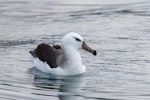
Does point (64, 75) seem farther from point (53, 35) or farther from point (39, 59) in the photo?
point (53, 35)

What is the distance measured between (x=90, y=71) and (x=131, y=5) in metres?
9.01

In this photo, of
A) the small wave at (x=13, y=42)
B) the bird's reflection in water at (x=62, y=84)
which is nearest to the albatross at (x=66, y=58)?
the bird's reflection in water at (x=62, y=84)

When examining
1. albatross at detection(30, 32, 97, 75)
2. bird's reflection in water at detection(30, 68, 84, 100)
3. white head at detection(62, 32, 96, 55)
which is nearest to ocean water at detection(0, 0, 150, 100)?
bird's reflection in water at detection(30, 68, 84, 100)

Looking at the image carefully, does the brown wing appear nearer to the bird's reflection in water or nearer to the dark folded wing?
the dark folded wing

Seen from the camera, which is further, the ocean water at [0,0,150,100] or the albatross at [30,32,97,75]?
the albatross at [30,32,97,75]

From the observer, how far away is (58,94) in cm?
1641

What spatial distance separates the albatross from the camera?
18594 mm

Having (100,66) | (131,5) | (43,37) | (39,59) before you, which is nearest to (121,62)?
(100,66)

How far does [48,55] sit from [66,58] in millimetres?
470

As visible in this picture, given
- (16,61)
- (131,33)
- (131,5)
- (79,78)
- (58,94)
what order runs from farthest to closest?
(131,5) < (131,33) < (16,61) < (79,78) < (58,94)

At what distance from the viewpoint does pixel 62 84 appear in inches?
692

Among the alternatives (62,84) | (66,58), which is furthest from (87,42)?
(62,84)

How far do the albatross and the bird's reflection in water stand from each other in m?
0.17

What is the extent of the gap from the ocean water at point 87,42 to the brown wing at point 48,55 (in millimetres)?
364
